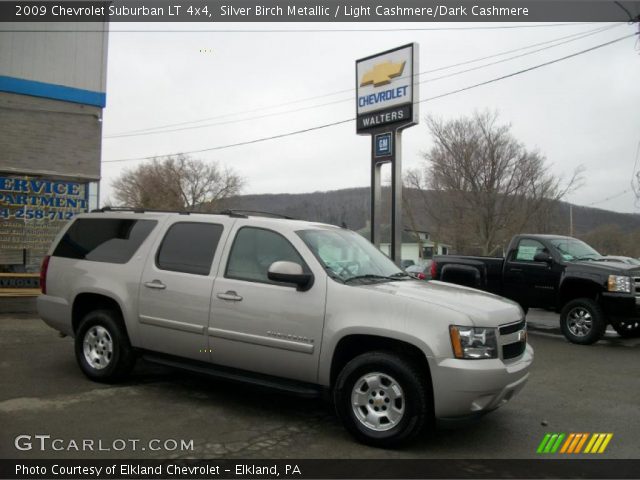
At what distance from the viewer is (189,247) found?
561 cm

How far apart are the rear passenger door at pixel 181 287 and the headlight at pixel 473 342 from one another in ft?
7.55

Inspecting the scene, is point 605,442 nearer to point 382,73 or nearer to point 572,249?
point 572,249

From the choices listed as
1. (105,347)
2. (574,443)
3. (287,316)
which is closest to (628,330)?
(574,443)

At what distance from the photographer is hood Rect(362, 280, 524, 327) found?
14.2ft

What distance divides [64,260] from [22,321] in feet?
14.4

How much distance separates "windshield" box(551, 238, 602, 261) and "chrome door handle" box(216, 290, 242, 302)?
7.70 metres

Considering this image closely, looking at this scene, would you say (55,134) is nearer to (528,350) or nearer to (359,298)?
(359,298)

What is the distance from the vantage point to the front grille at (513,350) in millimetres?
4514

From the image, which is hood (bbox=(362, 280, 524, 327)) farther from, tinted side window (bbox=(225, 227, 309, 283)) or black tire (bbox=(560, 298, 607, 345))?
black tire (bbox=(560, 298, 607, 345))

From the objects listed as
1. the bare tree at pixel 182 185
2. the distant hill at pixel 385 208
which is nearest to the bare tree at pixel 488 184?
the distant hill at pixel 385 208

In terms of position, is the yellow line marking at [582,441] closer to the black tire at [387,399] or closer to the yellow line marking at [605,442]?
the yellow line marking at [605,442]

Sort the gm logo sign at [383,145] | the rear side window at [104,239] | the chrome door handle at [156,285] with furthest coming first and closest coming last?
the gm logo sign at [383,145]
the rear side window at [104,239]
the chrome door handle at [156,285]

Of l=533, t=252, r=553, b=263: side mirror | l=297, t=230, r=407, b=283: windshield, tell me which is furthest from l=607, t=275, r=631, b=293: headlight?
l=297, t=230, r=407, b=283: windshield

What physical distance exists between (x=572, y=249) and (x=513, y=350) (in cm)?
706
